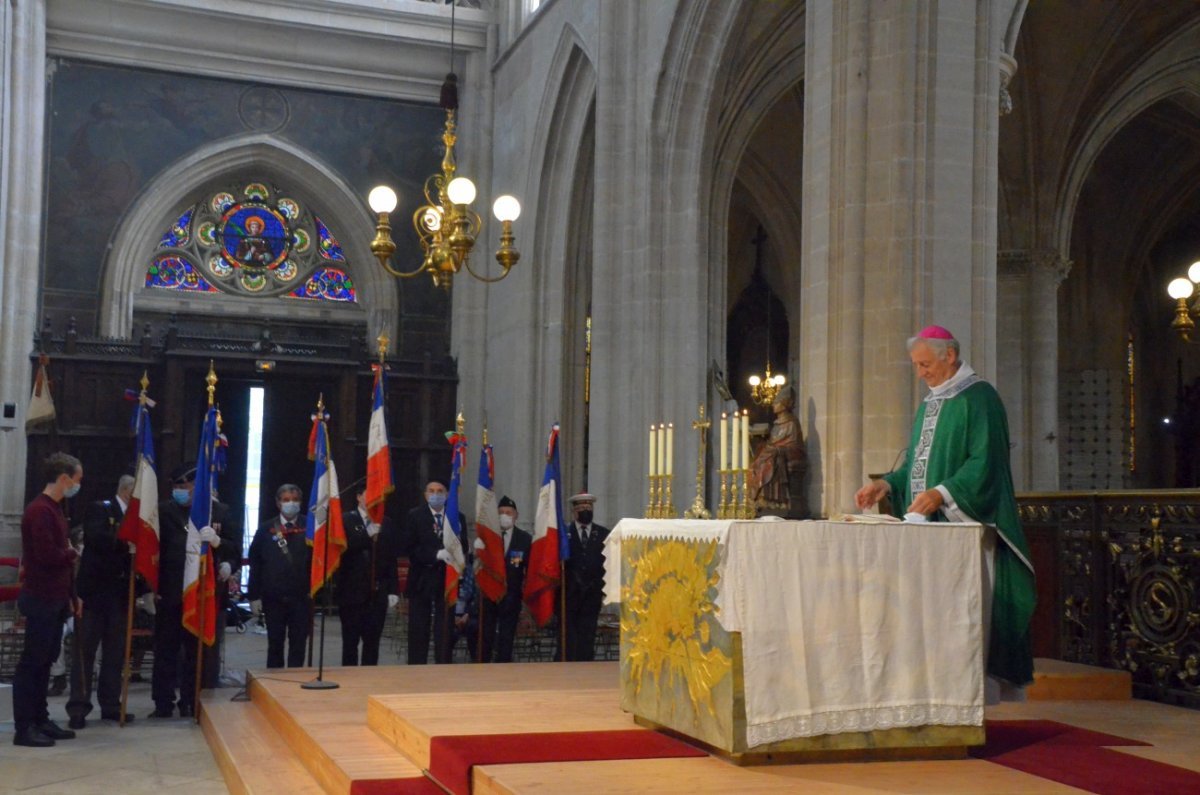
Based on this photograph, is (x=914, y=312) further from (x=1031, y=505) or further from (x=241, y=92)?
(x=241, y=92)

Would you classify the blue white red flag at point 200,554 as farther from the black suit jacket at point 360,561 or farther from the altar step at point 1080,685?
the altar step at point 1080,685

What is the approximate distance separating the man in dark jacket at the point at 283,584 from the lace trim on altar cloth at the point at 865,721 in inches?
199

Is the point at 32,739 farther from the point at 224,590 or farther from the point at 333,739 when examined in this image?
the point at 333,739

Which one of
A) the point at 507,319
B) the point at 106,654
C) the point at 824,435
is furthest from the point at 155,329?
the point at 824,435

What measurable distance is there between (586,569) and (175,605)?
3099 mm

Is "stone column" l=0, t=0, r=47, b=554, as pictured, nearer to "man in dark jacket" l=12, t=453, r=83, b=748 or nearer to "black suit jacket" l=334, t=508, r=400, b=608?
"black suit jacket" l=334, t=508, r=400, b=608

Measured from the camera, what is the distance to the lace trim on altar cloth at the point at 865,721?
15.0ft

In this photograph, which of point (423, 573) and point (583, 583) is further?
point (583, 583)

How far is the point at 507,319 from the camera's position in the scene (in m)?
18.1

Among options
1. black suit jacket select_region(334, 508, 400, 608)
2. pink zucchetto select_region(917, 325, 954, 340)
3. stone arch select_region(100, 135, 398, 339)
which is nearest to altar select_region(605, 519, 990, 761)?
pink zucchetto select_region(917, 325, 954, 340)

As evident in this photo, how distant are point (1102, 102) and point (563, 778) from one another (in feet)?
48.3

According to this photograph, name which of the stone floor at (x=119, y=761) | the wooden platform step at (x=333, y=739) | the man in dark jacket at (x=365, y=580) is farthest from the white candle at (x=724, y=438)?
Answer: the man in dark jacket at (x=365, y=580)

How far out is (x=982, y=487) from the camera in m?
5.05

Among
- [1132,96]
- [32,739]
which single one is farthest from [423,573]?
[1132,96]
